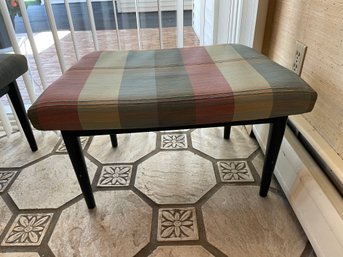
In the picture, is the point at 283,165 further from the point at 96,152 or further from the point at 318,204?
the point at 96,152

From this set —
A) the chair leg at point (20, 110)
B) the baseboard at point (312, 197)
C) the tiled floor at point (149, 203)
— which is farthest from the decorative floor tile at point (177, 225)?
the chair leg at point (20, 110)

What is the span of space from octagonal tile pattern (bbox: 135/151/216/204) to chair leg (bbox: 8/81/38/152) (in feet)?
1.63

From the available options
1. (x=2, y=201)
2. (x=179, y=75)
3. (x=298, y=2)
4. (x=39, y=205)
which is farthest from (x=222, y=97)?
(x=2, y=201)

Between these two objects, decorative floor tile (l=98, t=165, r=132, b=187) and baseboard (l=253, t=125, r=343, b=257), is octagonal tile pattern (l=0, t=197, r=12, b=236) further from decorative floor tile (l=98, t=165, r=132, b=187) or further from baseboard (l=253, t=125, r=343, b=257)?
baseboard (l=253, t=125, r=343, b=257)

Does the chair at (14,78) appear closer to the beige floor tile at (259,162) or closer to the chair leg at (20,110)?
the chair leg at (20,110)

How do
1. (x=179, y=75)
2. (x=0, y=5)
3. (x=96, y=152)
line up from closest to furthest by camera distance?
(x=179, y=75) → (x=0, y=5) → (x=96, y=152)

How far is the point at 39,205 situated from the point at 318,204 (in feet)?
2.80

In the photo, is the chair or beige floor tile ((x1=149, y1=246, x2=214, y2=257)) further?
the chair

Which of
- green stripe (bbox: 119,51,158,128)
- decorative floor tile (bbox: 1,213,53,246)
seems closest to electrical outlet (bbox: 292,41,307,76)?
green stripe (bbox: 119,51,158,128)

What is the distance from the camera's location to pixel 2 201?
36.9 inches

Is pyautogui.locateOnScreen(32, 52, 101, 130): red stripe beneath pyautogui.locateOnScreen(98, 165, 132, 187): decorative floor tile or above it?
above

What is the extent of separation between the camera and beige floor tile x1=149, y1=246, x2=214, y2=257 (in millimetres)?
736

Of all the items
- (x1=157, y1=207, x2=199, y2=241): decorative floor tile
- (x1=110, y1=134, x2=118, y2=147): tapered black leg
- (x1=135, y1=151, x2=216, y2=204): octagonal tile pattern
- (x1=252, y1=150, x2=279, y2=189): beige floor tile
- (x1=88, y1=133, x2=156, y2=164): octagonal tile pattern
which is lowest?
(x1=88, y1=133, x2=156, y2=164): octagonal tile pattern

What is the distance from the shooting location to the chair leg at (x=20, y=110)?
1029mm
